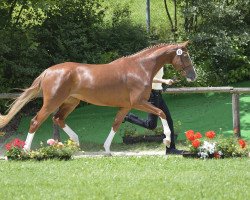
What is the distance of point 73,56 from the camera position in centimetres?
1628

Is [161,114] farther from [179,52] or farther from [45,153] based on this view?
[45,153]

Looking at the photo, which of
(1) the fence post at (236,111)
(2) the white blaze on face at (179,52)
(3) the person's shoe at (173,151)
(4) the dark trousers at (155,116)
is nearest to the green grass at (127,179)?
(3) the person's shoe at (173,151)

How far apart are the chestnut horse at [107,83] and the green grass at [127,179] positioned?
88 centimetres

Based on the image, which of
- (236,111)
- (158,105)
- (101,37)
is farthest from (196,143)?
(101,37)

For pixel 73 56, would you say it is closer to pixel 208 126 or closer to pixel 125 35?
pixel 125 35

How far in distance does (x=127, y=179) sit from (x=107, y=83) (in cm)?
251

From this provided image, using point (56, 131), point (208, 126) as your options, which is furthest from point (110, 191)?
point (208, 126)

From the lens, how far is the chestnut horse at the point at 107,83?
406 inches

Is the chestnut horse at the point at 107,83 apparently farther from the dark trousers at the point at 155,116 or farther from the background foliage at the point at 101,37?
the background foliage at the point at 101,37

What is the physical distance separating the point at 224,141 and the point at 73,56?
713cm

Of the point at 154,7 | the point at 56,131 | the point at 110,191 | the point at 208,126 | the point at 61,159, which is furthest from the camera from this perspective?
the point at 154,7

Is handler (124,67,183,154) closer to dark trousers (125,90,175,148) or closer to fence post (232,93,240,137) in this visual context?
dark trousers (125,90,175,148)

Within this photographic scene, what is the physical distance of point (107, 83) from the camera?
10.5 metres

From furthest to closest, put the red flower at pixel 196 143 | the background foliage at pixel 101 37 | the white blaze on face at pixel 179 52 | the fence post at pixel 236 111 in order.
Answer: the background foliage at pixel 101 37 → the fence post at pixel 236 111 → the white blaze on face at pixel 179 52 → the red flower at pixel 196 143
